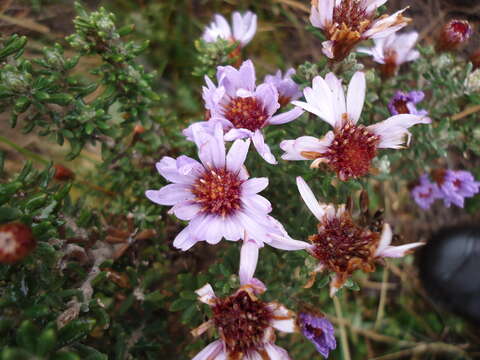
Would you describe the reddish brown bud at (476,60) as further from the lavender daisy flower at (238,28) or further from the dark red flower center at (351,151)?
the lavender daisy flower at (238,28)

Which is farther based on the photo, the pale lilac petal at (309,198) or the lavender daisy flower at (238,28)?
the lavender daisy flower at (238,28)

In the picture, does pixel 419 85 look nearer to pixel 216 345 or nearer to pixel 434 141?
pixel 434 141

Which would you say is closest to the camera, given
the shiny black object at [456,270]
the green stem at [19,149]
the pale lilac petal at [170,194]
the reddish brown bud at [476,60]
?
the pale lilac petal at [170,194]

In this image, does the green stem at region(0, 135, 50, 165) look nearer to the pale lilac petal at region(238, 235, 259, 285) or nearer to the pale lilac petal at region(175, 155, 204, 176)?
the pale lilac petal at region(175, 155, 204, 176)

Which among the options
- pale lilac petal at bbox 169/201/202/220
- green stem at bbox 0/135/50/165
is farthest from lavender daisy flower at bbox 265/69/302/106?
green stem at bbox 0/135/50/165

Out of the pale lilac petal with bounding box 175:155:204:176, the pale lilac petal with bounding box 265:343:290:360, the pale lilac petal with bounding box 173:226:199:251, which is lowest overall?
the pale lilac petal with bounding box 265:343:290:360

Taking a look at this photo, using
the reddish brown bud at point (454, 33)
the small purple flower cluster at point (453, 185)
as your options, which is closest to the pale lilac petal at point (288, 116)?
the reddish brown bud at point (454, 33)

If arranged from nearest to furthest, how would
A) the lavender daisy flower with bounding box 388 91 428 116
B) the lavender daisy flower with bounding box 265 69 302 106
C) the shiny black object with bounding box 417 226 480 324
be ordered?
the lavender daisy flower with bounding box 265 69 302 106 → the lavender daisy flower with bounding box 388 91 428 116 → the shiny black object with bounding box 417 226 480 324
